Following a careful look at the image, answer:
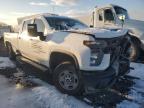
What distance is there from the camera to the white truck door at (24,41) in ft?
24.3

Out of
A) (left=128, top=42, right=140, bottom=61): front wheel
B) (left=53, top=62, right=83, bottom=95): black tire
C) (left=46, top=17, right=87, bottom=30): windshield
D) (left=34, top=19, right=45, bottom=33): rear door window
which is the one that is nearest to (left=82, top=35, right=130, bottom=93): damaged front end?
(left=53, top=62, right=83, bottom=95): black tire

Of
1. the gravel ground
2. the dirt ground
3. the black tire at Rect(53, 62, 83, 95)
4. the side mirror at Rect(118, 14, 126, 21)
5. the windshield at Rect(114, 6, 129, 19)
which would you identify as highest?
the windshield at Rect(114, 6, 129, 19)

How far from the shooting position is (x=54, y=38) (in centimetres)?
602

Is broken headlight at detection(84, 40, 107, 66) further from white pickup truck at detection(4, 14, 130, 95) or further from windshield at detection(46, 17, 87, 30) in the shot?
windshield at detection(46, 17, 87, 30)

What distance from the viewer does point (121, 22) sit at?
36.3 feet

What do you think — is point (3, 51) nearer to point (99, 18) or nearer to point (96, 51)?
point (99, 18)

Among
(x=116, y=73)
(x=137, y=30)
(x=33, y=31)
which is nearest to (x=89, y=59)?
(x=116, y=73)

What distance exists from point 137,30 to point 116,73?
5571 mm

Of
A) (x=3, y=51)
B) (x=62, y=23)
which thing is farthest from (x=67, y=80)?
(x=3, y=51)

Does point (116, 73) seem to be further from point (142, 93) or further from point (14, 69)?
point (14, 69)

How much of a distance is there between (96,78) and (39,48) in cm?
213

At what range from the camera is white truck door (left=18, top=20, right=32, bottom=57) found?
742 cm

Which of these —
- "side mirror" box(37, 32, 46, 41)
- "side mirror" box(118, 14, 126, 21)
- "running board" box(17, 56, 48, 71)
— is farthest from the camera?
"side mirror" box(118, 14, 126, 21)

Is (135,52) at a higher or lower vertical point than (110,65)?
lower
